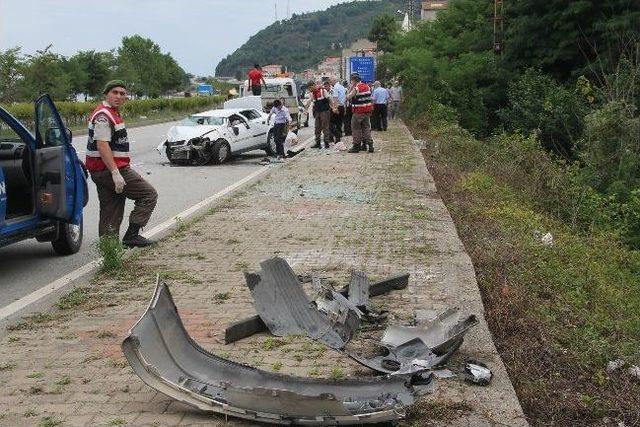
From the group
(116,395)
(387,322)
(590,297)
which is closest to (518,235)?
(590,297)

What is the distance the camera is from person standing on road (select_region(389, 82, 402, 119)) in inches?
1483

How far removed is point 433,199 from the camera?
12312 millimetres

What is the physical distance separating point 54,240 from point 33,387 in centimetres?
445

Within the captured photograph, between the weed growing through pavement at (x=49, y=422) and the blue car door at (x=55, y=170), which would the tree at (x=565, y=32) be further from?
the weed growing through pavement at (x=49, y=422)

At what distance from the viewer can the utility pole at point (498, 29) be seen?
106 ft

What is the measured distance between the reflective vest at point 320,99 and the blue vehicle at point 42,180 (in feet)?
43.0

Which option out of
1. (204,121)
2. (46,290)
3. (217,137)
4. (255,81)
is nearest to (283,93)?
(255,81)

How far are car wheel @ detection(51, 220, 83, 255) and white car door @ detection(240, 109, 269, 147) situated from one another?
12.4m

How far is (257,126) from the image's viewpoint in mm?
21812

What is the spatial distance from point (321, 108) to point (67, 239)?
1358 centimetres

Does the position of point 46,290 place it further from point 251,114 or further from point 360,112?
point 251,114

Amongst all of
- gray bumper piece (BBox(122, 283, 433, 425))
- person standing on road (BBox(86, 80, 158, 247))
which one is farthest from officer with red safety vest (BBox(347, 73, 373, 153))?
gray bumper piece (BBox(122, 283, 433, 425))

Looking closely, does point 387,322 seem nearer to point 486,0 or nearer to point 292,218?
point 292,218

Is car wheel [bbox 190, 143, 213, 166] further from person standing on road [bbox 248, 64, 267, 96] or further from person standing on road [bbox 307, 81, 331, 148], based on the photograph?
person standing on road [bbox 248, 64, 267, 96]
